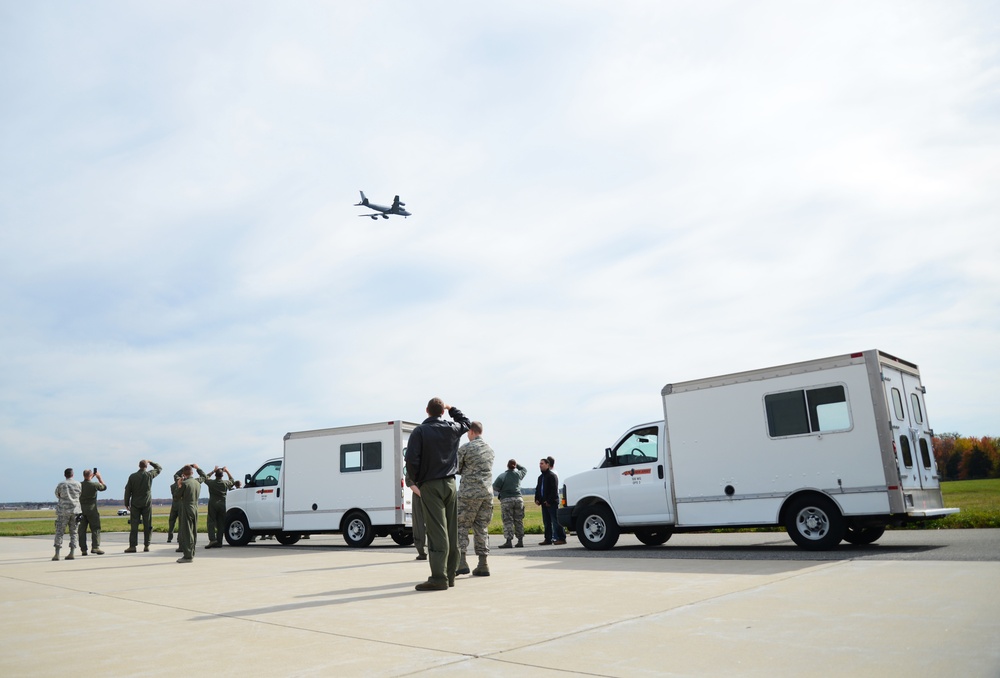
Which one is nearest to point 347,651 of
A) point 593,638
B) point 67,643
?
point 593,638

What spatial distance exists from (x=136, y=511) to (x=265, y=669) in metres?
13.0

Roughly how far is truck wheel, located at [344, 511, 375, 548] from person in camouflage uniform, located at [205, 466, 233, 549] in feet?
10.3

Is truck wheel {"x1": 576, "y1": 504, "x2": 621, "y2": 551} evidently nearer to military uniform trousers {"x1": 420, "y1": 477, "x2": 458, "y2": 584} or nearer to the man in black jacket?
the man in black jacket

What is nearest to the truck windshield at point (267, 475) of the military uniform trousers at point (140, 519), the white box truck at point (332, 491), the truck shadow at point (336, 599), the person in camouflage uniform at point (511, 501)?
the white box truck at point (332, 491)

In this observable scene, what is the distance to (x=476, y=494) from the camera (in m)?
8.45

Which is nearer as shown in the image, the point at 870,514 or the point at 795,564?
the point at 795,564

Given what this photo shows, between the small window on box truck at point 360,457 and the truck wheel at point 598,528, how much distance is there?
14.6ft

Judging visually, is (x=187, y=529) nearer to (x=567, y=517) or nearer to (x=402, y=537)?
(x=402, y=537)

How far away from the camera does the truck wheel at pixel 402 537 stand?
14740mm

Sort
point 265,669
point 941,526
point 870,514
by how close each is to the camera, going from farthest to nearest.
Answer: point 941,526
point 870,514
point 265,669

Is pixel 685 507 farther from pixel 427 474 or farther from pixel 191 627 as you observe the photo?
pixel 191 627

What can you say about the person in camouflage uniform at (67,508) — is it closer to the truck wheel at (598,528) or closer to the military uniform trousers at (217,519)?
the military uniform trousers at (217,519)

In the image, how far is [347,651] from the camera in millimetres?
4527

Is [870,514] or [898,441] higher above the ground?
[898,441]
